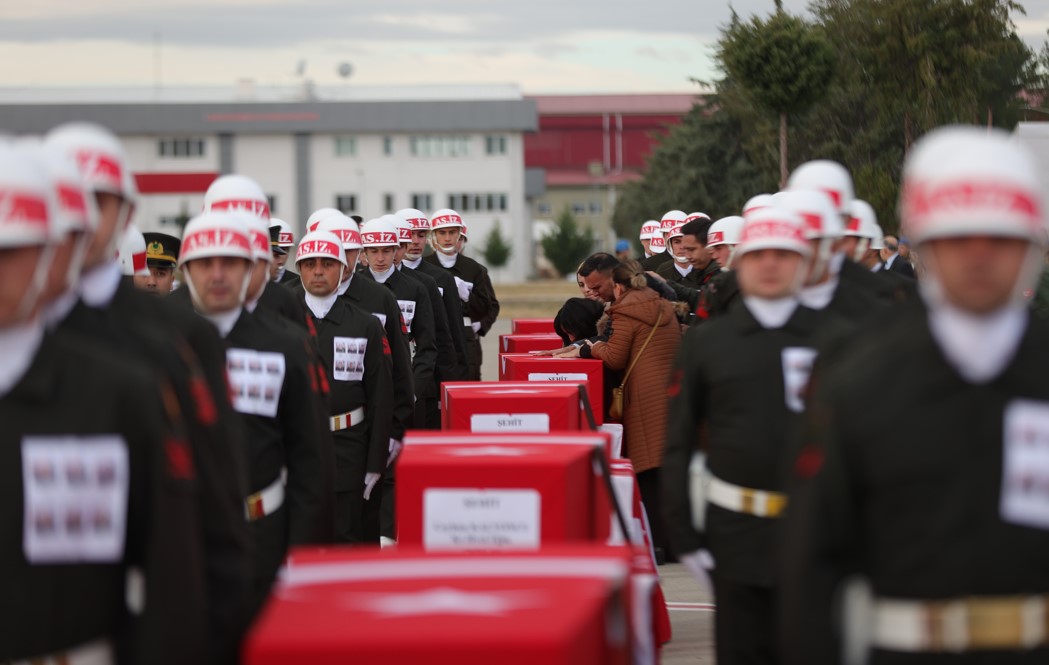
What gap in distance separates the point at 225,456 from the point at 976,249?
1.98 meters

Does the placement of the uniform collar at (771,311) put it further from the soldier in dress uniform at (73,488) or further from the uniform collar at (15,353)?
the uniform collar at (15,353)

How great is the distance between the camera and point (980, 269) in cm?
353

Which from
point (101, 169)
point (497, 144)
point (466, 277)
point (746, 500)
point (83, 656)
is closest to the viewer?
point (83, 656)

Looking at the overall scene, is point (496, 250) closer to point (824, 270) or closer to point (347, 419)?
point (347, 419)

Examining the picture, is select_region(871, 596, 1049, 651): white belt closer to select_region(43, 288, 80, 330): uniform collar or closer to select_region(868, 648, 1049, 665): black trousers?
select_region(868, 648, 1049, 665): black trousers

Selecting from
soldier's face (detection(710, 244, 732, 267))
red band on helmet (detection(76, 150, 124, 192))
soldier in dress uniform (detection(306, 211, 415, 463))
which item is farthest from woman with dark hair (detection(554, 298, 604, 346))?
red band on helmet (detection(76, 150, 124, 192))

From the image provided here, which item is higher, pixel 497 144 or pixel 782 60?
pixel 497 144

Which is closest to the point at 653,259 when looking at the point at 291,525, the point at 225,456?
the point at 291,525

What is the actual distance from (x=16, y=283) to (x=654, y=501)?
8475 mm

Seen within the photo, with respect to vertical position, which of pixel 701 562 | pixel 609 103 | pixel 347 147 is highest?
pixel 609 103

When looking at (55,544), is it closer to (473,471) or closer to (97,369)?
(97,369)

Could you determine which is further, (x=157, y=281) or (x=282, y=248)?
(x=282, y=248)

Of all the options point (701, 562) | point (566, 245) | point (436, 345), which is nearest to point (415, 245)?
point (436, 345)

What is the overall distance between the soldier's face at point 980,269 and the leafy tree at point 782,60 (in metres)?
25.3
